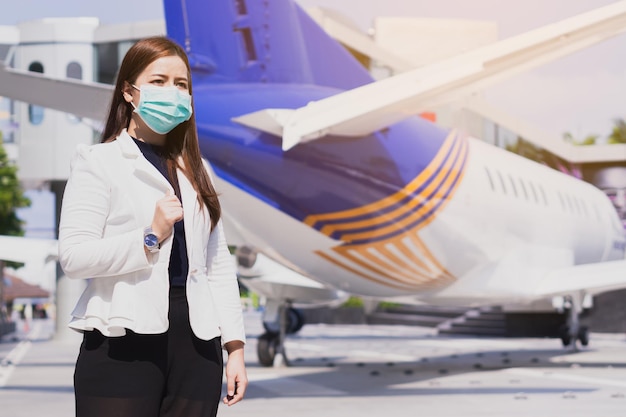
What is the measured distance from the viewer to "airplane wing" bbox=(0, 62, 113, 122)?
9328 mm

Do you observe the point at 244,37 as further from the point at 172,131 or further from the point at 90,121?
the point at 90,121

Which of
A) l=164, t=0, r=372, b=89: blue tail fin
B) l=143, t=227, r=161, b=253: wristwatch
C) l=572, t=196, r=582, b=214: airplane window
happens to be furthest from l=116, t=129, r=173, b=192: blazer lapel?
l=572, t=196, r=582, b=214: airplane window

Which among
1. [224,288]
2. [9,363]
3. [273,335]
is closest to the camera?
[224,288]

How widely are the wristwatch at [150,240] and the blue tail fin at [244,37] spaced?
8320 mm

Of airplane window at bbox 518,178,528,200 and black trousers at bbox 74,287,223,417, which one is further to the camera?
airplane window at bbox 518,178,528,200

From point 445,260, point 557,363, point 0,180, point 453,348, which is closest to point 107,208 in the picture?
point 445,260

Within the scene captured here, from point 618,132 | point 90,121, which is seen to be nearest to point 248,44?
point 90,121

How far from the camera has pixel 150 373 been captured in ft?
10.9

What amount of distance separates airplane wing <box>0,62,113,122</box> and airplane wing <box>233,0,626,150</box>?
1624mm

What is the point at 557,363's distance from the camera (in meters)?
17.1

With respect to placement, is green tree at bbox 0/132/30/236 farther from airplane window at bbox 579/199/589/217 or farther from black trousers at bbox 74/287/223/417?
black trousers at bbox 74/287/223/417

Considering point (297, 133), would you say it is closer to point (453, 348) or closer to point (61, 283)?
point (453, 348)

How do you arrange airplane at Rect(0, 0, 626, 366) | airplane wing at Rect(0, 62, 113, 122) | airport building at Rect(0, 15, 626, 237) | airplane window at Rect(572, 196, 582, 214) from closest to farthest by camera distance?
airplane wing at Rect(0, 62, 113, 122)
airplane at Rect(0, 0, 626, 366)
airplane window at Rect(572, 196, 582, 214)
airport building at Rect(0, 15, 626, 237)

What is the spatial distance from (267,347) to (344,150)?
16.8 ft
